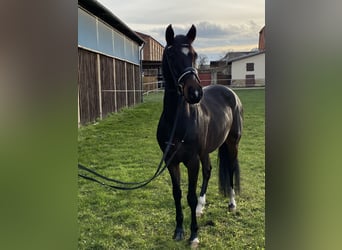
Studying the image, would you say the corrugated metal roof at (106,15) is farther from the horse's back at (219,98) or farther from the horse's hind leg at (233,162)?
the horse's hind leg at (233,162)

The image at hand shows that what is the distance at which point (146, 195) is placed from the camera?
159 centimetres

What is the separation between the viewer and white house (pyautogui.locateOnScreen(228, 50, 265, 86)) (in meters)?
1.16

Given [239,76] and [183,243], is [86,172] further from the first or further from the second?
[239,76]

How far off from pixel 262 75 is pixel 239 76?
0.35m

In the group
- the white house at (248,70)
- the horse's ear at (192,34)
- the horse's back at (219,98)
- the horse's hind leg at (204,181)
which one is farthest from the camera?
the horse's back at (219,98)

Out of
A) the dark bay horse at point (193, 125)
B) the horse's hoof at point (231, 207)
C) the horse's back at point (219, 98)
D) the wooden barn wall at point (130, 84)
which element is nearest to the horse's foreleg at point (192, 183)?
the dark bay horse at point (193, 125)

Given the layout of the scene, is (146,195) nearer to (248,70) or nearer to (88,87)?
(88,87)

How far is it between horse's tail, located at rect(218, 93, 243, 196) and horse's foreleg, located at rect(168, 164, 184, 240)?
0.41 metres

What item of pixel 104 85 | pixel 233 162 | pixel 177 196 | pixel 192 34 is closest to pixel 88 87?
pixel 104 85

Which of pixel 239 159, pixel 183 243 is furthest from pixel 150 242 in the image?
pixel 239 159

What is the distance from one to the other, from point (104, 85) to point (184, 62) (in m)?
0.51

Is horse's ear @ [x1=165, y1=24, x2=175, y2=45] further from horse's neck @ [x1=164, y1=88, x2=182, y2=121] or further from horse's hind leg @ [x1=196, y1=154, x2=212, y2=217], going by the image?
horse's hind leg @ [x1=196, y1=154, x2=212, y2=217]

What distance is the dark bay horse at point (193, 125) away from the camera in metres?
1.33

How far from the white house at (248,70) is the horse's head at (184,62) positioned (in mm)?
206
